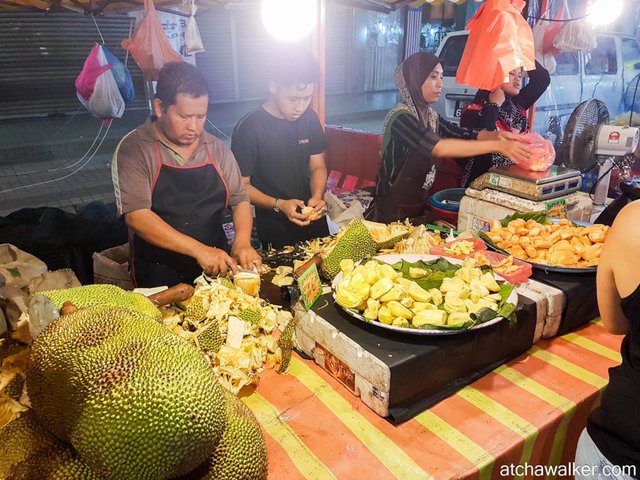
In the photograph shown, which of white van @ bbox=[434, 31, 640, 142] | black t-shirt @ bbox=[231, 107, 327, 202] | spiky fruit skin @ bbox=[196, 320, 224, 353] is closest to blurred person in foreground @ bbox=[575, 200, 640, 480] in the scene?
spiky fruit skin @ bbox=[196, 320, 224, 353]

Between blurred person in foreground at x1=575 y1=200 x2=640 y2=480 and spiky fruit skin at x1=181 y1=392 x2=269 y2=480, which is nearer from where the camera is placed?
spiky fruit skin at x1=181 y1=392 x2=269 y2=480

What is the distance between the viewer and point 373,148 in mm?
5508

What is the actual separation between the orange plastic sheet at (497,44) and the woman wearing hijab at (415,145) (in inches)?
16.4

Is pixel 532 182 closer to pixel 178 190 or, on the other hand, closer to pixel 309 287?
pixel 309 287

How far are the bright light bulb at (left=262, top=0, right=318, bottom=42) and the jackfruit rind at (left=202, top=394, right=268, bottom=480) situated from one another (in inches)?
107

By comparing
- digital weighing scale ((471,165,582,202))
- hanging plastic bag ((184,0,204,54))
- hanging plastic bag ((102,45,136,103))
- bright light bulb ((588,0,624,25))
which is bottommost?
digital weighing scale ((471,165,582,202))

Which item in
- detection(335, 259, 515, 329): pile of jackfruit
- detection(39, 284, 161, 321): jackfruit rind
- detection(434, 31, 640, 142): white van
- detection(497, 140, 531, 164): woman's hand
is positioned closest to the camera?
detection(39, 284, 161, 321): jackfruit rind

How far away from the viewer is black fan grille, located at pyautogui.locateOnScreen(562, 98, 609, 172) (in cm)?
396

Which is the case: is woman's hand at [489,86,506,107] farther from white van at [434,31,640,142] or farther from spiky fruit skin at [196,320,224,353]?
white van at [434,31,640,142]

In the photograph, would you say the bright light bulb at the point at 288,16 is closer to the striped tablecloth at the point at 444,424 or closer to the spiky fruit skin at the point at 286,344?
the spiky fruit skin at the point at 286,344

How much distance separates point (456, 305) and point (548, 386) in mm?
415

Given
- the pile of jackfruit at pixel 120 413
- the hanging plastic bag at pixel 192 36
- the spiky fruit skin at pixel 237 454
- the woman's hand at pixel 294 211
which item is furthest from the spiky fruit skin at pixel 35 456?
the hanging plastic bag at pixel 192 36

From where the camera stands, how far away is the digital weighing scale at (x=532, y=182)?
2.54m

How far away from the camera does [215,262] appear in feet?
6.93
